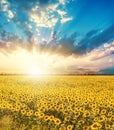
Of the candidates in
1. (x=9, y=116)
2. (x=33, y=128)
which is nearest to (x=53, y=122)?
(x=33, y=128)

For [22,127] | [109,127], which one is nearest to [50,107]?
[22,127]

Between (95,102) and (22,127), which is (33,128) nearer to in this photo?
(22,127)

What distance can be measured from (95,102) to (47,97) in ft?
9.06

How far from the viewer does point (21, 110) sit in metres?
13.3

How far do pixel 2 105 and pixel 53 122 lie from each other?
12.3ft

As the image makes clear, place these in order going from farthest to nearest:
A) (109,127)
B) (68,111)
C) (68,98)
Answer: (68,98)
(68,111)
(109,127)

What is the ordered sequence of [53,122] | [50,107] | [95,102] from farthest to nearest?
[95,102], [50,107], [53,122]

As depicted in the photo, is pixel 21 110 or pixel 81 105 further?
pixel 81 105

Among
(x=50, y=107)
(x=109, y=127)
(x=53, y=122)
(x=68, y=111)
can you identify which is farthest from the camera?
(x=50, y=107)

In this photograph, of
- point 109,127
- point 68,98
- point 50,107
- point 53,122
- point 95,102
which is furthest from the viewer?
point 68,98

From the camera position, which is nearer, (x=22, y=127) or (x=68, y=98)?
(x=22, y=127)

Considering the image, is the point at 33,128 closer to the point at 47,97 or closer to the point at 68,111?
the point at 68,111

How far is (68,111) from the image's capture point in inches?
511

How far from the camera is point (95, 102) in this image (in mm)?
14812
